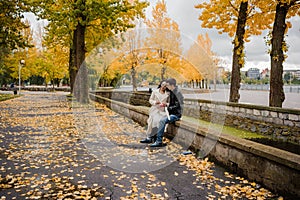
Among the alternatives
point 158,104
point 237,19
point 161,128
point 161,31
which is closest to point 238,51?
point 237,19

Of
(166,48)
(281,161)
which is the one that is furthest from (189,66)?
(281,161)

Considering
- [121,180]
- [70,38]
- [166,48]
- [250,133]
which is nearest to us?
[121,180]

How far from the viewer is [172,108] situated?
7.90 metres

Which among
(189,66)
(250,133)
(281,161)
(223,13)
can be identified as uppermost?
(223,13)

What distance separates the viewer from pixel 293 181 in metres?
3.91

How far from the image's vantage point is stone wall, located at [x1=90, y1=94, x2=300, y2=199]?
13.1ft

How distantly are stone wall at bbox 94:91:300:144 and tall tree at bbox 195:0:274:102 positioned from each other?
1.21 metres

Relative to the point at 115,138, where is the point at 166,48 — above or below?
above

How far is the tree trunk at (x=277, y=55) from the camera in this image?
1142 cm

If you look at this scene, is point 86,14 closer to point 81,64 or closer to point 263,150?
point 81,64

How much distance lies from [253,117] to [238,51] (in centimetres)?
388

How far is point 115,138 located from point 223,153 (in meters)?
4.03

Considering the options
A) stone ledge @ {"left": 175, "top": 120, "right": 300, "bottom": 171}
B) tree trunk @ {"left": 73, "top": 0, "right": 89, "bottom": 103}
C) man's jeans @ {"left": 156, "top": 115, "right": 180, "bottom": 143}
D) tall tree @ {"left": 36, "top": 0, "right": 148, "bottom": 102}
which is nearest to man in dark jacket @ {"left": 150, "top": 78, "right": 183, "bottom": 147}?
man's jeans @ {"left": 156, "top": 115, "right": 180, "bottom": 143}

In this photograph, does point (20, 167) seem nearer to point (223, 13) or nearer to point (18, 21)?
point (223, 13)
